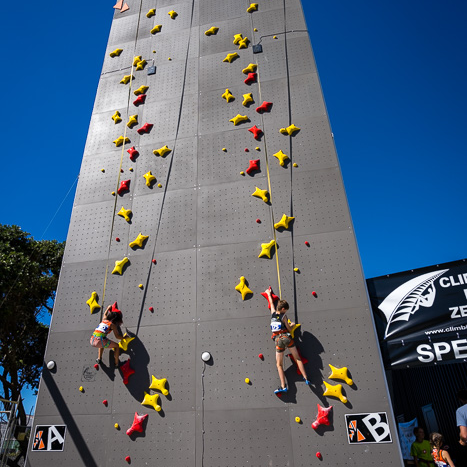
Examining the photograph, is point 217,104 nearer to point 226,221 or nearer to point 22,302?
point 226,221

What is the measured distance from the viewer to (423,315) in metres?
4.79

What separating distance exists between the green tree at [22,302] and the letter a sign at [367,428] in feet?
26.1

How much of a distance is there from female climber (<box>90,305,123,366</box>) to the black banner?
351cm

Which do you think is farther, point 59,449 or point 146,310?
point 146,310

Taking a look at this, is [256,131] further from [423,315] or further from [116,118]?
[423,315]

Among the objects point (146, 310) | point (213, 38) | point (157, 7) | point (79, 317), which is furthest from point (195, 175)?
point (157, 7)

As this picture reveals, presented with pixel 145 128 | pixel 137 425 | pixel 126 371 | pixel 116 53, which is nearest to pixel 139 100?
pixel 145 128

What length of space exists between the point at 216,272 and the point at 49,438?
2.83 metres

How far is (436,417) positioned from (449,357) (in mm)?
3463

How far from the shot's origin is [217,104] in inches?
242

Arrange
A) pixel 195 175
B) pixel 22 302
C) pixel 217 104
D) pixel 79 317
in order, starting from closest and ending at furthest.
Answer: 1. pixel 79 317
2. pixel 195 175
3. pixel 217 104
4. pixel 22 302

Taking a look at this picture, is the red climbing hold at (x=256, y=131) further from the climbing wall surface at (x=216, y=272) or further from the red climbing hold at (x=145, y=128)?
the red climbing hold at (x=145, y=128)

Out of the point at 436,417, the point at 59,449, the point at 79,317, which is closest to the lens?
the point at 59,449

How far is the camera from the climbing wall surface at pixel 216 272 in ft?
12.9
